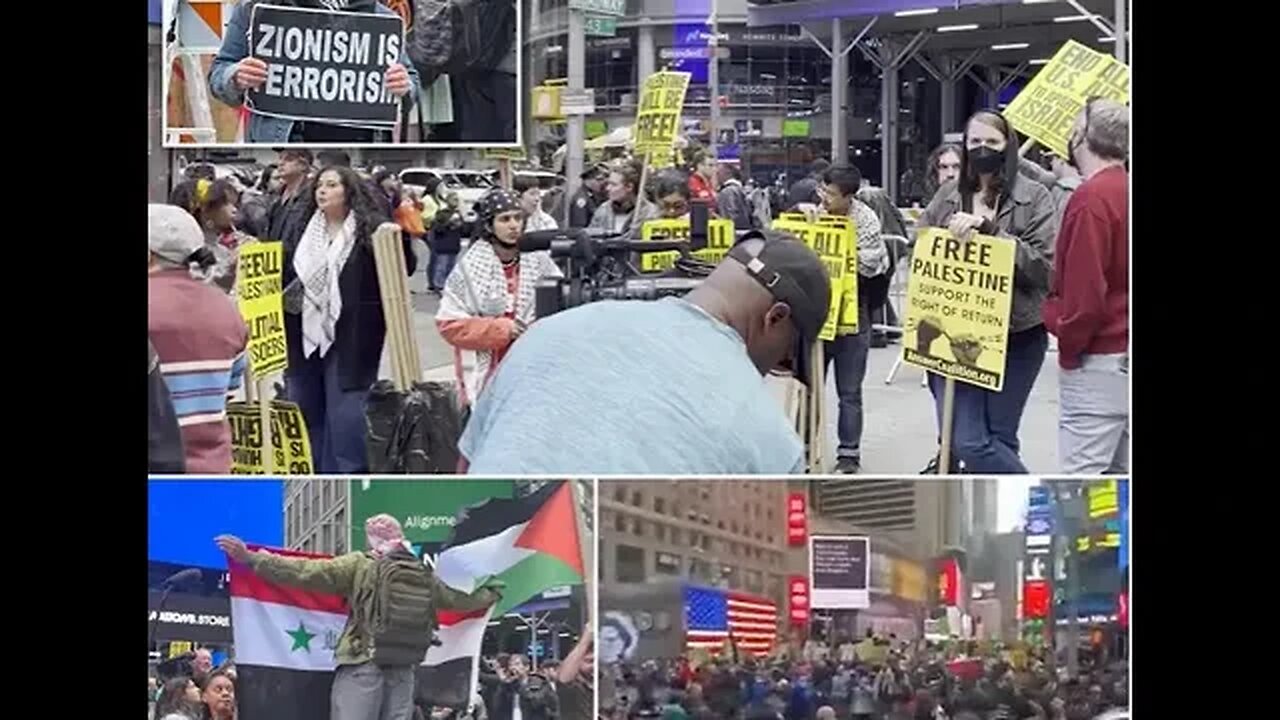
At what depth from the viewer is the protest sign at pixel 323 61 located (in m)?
5.66

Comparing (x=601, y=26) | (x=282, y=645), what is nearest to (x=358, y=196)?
(x=601, y=26)

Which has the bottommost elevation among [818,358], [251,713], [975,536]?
[251,713]

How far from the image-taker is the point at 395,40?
569 cm

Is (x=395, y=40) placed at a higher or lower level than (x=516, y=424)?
higher

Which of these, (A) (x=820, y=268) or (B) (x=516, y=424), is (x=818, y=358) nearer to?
(A) (x=820, y=268)

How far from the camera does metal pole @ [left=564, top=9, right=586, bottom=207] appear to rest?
224 inches

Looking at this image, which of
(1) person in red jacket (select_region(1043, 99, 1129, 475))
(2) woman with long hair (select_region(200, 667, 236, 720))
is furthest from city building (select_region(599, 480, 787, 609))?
(2) woman with long hair (select_region(200, 667, 236, 720))

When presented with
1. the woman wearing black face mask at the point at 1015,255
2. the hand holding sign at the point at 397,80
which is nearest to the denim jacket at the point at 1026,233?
the woman wearing black face mask at the point at 1015,255

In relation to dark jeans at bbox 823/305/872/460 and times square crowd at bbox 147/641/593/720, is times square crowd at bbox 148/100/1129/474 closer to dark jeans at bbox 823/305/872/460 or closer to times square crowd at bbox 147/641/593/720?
dark jeans at bbox 823/305/872/460

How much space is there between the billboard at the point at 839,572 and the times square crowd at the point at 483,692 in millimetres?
621

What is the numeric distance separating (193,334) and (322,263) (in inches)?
14.7

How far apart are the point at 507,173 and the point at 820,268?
85 centimetres

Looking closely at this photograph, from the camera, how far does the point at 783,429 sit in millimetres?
5605
